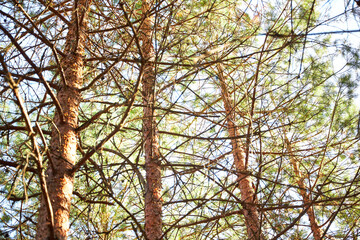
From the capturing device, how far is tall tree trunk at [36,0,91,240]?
2.37 m

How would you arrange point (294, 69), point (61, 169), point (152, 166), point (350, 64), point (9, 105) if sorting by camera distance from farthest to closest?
point (9, 105) < point (294, 69) < point (152, 166) < point (350, 64) < point (61, 169)

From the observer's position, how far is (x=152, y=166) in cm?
392

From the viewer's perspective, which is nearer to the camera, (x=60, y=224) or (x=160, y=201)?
(x=60, y=224)

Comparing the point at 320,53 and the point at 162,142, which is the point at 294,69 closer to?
the point at 320,53

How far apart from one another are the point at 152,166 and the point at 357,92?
2387mm

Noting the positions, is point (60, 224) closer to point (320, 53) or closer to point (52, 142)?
point (52, 142)

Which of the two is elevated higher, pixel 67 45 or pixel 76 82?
pixel 67 45

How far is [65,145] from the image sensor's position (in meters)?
2.77

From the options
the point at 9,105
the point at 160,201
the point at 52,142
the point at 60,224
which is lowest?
the point at 60,224

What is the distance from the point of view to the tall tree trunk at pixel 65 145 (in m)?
2.37

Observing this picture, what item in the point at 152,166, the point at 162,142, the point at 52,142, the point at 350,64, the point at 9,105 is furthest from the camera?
the point at 162,142

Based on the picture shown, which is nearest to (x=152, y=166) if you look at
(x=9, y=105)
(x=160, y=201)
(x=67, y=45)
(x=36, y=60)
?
(x=160, y=201)

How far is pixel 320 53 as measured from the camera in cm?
549

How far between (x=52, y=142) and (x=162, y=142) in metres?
3.06
